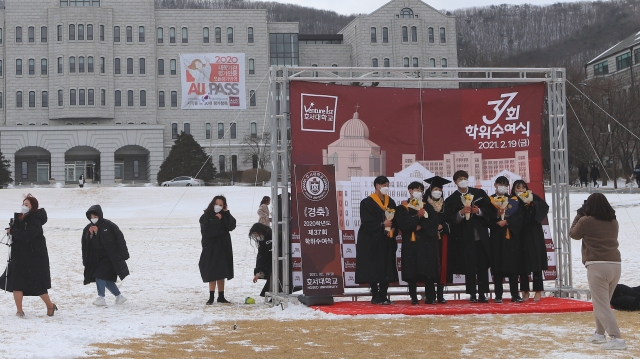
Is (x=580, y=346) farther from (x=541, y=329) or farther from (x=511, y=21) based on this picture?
(x=511, y=21)

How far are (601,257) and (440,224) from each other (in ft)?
12.4

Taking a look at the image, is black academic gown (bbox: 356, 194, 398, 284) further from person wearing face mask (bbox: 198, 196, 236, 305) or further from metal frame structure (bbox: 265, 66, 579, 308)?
person wearing face mask (bbox: 198, 196, 236, 305)

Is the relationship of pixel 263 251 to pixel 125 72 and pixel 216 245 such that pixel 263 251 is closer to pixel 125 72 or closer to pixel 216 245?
pixel 216 245

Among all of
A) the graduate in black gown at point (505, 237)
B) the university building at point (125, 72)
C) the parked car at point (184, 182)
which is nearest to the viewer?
the graduate in black gown at point (505, 237)

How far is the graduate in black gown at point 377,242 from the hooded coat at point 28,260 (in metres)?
4.20

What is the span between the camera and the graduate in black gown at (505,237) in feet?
38.7

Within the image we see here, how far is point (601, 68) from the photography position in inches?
3295

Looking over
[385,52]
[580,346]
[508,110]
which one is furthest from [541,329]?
[385,52]

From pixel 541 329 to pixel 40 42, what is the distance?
264 ft

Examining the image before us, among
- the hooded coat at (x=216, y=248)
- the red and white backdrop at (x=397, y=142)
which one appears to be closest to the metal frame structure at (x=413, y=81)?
the red and white backdrop at (x=397, y=142)

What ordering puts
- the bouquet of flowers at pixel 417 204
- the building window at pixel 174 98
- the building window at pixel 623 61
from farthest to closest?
1. the building window at pixel 174 98
2. the building window at pixel 623 61
3. the bouquet of flowers at pixel 417 204

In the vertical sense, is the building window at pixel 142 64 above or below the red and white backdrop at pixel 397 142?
above

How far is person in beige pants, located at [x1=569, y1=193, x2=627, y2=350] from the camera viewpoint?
25.9 ft

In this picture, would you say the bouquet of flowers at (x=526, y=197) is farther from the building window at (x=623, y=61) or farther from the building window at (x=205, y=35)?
the building window at (x=205, y=35)
